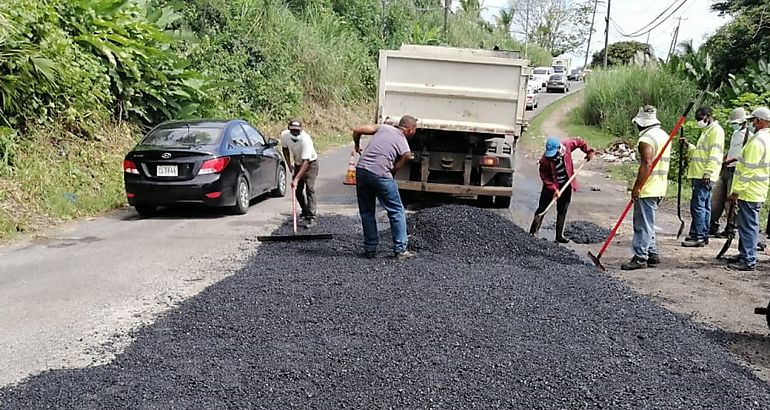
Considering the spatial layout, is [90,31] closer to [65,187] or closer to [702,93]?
[65,187]

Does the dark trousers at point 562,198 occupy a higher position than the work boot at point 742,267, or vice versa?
the dark trousers at point 562,198

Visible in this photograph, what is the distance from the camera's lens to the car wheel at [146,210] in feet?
34.7

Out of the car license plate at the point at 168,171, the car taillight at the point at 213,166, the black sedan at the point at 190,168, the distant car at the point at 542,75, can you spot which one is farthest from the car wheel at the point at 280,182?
the distant car at the point at 542,75

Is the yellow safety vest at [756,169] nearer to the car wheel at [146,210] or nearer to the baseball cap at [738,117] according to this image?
the baseball cap at [738,117]

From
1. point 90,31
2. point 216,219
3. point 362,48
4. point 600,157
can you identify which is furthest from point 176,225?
point 362,48

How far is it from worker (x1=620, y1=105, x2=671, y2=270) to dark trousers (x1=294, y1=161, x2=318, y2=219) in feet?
14.0

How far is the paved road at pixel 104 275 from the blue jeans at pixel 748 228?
A: 571cm

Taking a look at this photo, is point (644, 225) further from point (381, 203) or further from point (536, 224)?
point (381, 203)

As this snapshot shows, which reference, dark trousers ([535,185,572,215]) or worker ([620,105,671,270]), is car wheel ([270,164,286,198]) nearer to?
dark trousers ([535,185,572,215])

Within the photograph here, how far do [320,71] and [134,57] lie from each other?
13093 mm

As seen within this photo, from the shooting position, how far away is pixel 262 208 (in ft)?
38.1

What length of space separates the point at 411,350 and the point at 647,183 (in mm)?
4311

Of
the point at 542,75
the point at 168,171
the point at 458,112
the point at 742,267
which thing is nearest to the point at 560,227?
the point at 742,267

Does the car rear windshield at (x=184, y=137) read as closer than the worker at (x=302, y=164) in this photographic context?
No
